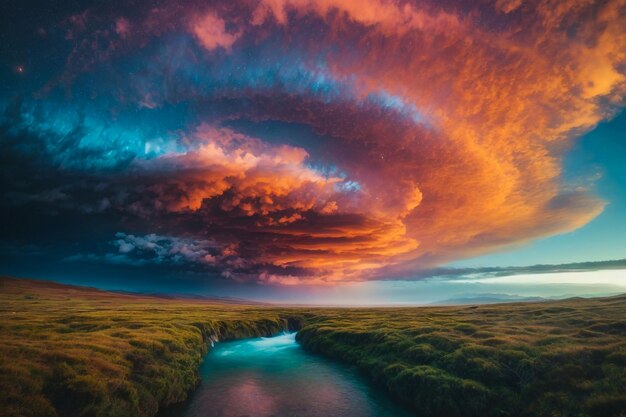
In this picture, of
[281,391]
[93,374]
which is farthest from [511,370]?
[93,374]

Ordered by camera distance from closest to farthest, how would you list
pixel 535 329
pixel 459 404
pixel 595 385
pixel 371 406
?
1. pixel 595 385
2. pixel 459 404
3. pixel 371 406
4. pixel 535 329

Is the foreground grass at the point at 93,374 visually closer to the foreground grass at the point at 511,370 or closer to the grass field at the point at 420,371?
the grass field at the point at 420,371

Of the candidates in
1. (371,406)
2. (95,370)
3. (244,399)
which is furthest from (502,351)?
(95,370)

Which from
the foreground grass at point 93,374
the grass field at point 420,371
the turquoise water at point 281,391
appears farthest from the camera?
the turquoise water at point 281,391

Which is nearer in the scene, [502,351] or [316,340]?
[502,351]

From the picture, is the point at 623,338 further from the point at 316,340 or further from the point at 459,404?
the point at 316,340

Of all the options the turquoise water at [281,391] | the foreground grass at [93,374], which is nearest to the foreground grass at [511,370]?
the turquoise water at [281,391]

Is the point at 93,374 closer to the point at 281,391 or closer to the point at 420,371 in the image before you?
the point at 281,391

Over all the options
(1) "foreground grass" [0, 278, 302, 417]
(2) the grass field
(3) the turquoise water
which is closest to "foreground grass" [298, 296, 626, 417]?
(2) the grass field

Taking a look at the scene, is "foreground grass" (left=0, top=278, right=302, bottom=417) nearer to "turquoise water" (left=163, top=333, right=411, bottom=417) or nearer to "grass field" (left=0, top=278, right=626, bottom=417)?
"grass field" (left=0, top=278, right=626, bottom=417)
